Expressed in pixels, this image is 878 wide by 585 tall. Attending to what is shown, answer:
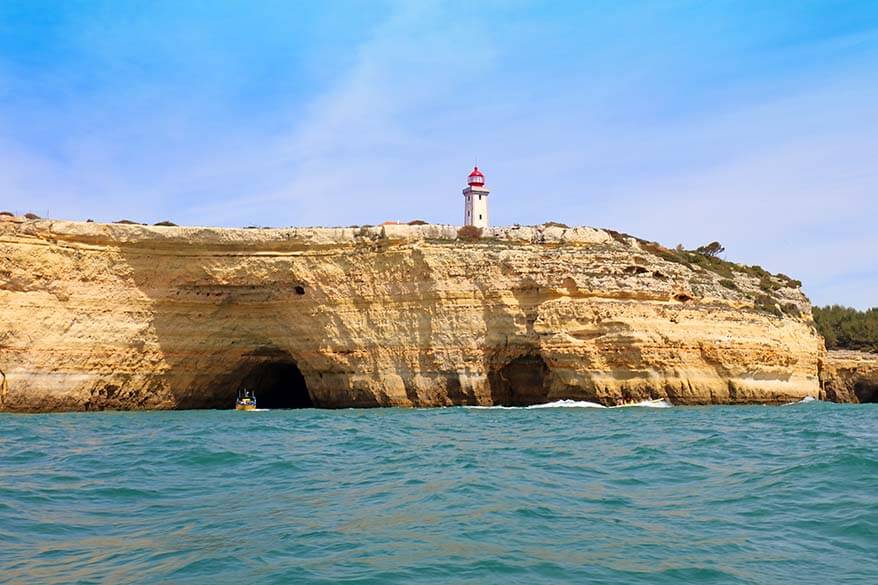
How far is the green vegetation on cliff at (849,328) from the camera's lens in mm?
42344

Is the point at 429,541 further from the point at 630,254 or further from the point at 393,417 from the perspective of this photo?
the point at 630,254

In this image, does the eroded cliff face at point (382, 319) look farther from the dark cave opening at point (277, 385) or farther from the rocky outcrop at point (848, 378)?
the rocky outcrop at point (848, 378)

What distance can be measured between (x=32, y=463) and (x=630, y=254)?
21478 mm

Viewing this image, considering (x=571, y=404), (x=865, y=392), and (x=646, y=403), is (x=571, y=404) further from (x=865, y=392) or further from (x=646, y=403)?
(x=865, y=392)

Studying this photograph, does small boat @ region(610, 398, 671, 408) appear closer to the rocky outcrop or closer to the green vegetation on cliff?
the rocky outcrop

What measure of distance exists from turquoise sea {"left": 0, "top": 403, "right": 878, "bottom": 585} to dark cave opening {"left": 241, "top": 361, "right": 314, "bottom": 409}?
715 inches

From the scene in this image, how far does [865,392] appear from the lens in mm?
37469

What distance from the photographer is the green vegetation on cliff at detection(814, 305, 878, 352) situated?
42.3m

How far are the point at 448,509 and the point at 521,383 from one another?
71.1 ft

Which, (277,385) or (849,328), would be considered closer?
(277,385)

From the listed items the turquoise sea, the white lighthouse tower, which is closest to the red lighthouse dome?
the white lighthouse tower

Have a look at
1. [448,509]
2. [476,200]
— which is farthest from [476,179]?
[448,509]

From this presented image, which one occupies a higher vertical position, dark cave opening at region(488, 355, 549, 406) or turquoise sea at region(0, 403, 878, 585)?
dark cave opening at region(488, 355, 549, 406)

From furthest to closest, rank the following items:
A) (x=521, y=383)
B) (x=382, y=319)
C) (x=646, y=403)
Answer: (x=521, y=383), (x=382, y=319), (x=646, y=403)
